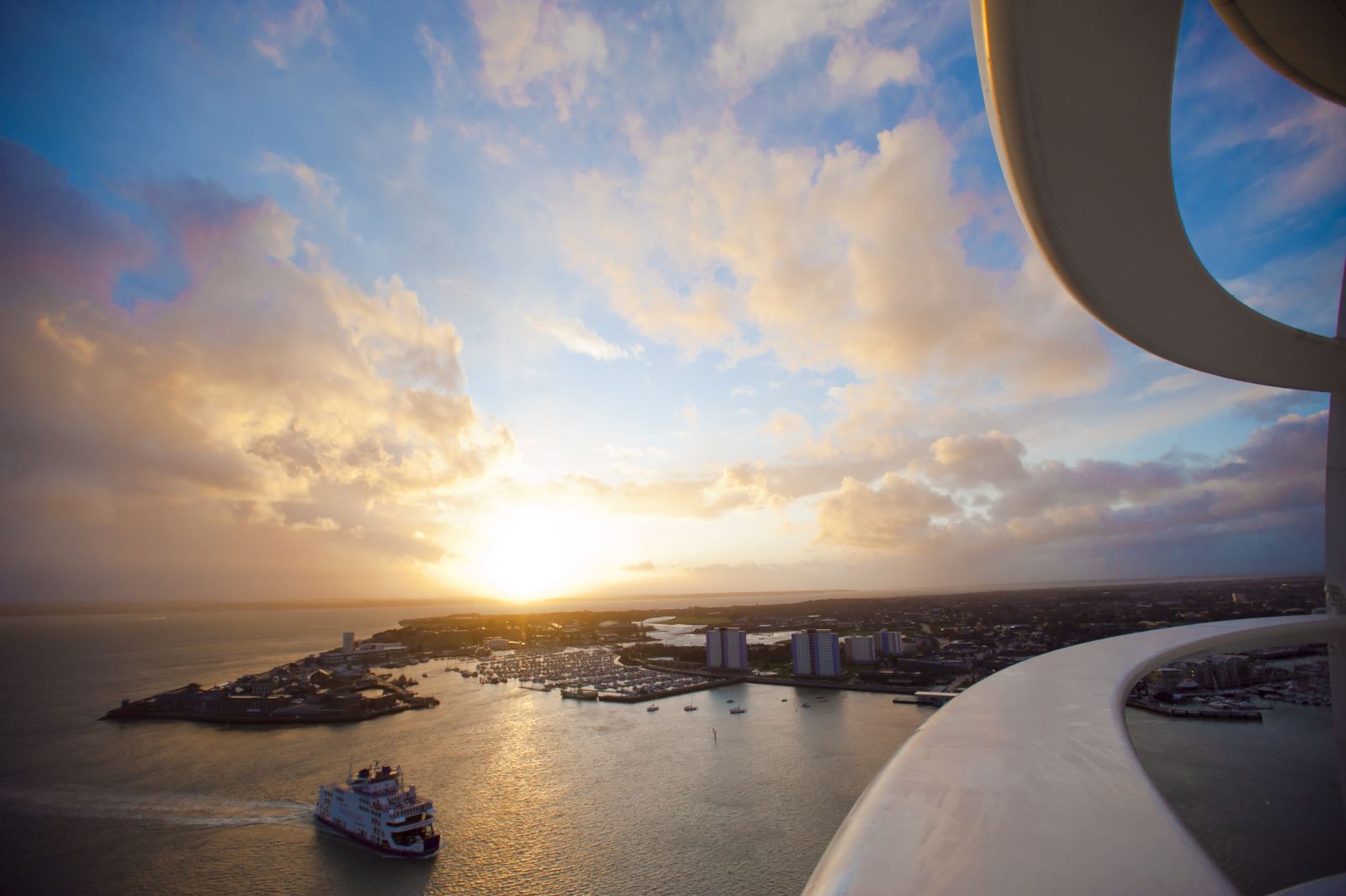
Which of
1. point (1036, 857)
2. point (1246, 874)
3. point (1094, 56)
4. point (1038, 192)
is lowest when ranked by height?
point (1246, 874)

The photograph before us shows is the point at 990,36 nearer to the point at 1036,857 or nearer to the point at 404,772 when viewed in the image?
the point at 1036,857

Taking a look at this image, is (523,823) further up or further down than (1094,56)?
further down

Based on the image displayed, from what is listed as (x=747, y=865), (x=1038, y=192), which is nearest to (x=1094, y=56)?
(x=1038, y=192)

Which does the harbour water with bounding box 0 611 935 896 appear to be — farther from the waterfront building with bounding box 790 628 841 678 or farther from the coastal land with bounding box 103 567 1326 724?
the waterfront building with bounding box 790 628 841 678

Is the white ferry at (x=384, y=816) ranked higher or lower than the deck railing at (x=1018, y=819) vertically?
lower

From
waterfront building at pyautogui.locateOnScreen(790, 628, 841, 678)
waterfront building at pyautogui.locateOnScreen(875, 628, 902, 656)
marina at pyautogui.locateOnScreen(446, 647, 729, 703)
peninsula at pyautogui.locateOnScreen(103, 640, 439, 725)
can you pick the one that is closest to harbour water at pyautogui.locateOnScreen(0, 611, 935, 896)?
peninsula at pyautogui.locateOnScreen(103, 640, 439, 725)

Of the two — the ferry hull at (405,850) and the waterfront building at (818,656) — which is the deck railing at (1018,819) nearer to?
the ferry hull at (405,850)

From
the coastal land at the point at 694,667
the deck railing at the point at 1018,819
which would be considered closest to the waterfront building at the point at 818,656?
the coastal land at the point at 694,667

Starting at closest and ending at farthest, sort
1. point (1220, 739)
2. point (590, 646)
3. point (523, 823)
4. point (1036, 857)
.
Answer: point (1036, 857) < point (523, 823) < point (1220, 739) < point (590, 646)
